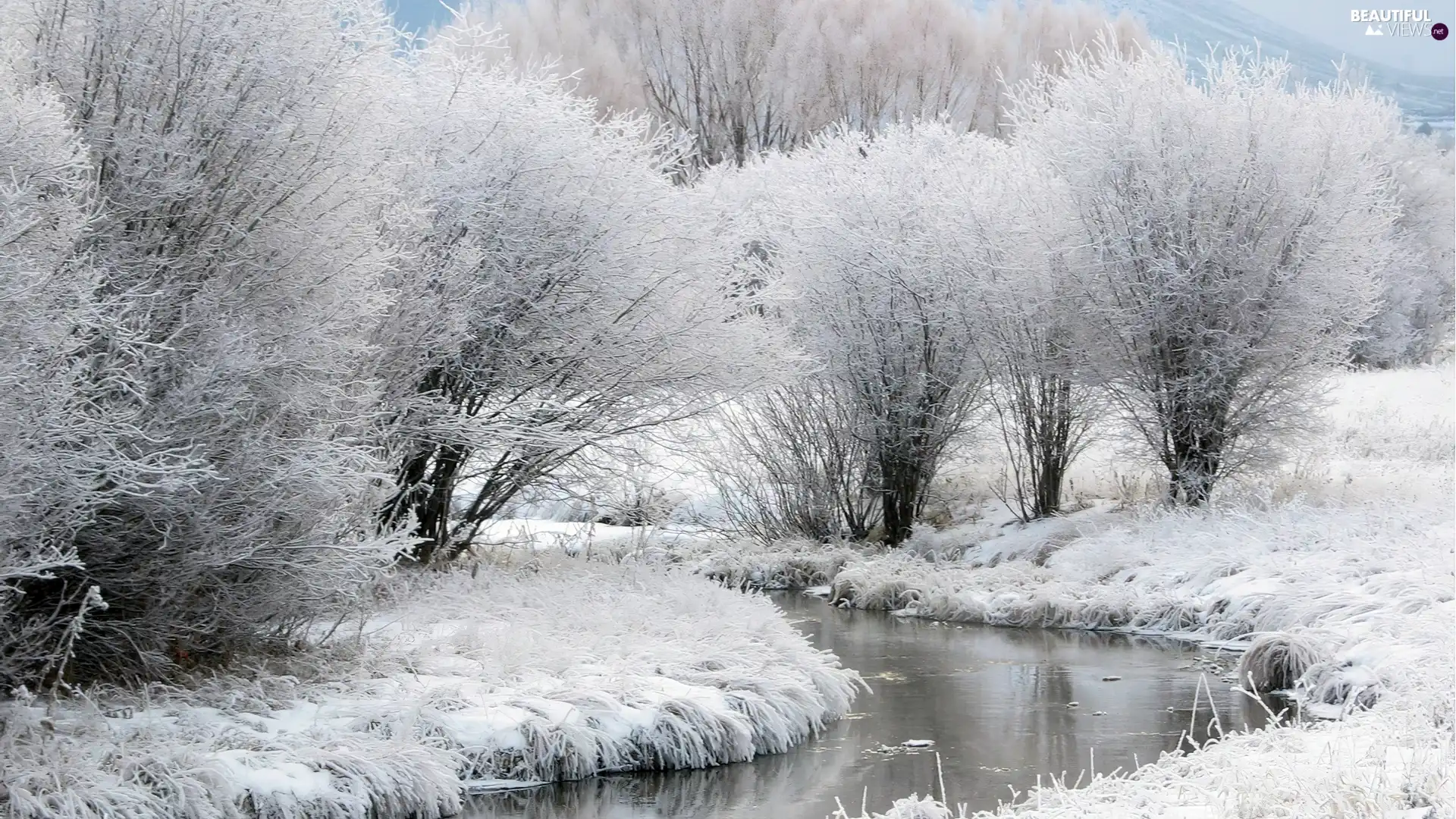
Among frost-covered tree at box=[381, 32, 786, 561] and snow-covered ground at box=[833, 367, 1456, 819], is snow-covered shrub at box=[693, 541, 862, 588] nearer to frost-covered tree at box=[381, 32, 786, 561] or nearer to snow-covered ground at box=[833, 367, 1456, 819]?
snow-covered ground at box=[833, 367, 1456, 819]

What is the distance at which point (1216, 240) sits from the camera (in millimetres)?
15594

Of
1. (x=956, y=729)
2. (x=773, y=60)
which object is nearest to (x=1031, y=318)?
(x=956, y=729)

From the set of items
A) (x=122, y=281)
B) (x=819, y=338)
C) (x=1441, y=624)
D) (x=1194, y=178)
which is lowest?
(x=1441, y=624)

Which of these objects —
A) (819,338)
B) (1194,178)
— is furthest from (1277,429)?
(819,338)

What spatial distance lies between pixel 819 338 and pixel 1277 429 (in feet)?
17.9

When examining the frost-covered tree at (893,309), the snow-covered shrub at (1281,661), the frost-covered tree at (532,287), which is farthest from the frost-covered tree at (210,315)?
the frost-covered tree at (893,309)

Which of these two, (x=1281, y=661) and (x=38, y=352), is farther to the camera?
(x=1281, y=661)

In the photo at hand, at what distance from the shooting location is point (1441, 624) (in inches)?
388

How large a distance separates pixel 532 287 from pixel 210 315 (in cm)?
477

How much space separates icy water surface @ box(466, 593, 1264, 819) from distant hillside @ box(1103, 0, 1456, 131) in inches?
186

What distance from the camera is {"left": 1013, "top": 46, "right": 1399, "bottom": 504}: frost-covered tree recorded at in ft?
51.3

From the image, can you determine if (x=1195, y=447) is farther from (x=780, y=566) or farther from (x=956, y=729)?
(x=956, y=729)

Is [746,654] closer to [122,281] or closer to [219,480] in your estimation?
[219,480]

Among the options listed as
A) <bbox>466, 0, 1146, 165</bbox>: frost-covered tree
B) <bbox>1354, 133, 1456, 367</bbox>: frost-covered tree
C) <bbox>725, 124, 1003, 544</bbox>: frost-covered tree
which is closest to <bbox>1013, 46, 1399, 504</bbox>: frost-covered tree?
<bbox>725, 124, 1003, 544</bbox>: frost-covered tree
